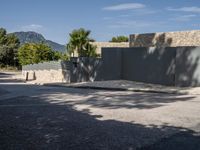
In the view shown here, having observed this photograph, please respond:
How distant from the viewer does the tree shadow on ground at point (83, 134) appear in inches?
309

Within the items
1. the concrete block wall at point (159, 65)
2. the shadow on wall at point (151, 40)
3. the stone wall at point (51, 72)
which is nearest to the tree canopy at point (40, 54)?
the stone wall at point (51, 72)

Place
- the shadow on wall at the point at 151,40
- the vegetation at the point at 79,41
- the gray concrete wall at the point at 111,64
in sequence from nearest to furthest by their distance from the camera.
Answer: the gray concrete wall at the point at 111,64, the shadow on wall at the point at 151,40, the vegetation at the point at 79,41

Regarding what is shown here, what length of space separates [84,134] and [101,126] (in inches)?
41.2

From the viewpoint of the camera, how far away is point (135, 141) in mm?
8133

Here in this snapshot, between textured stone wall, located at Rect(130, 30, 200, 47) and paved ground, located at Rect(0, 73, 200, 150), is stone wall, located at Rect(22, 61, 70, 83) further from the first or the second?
paved ground, located at Rect(0, 73, 200, 150)

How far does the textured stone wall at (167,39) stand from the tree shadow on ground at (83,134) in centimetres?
1871

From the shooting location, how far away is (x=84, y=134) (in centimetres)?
899

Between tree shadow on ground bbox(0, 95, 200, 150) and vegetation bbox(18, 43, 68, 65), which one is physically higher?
vegetation bbox(18, 43, 68, 65)

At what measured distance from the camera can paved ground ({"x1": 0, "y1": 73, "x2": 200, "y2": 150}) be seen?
7.96m

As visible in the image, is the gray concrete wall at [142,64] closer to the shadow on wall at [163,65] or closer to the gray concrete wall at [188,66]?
the shadow on wall at [163,65]

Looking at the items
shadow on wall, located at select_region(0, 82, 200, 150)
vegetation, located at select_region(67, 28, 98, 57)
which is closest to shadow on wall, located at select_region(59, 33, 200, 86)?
shadow on wall, located at select_region(0, 82, 200, 150)

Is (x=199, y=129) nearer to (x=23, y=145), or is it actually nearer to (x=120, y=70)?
(x=23, y=145)

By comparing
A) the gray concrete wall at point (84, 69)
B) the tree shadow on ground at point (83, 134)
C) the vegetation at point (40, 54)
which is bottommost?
the tree shadow on ground at point (83, 134)

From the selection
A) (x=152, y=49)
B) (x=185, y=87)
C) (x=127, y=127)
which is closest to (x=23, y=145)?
(x=127, y=127)
